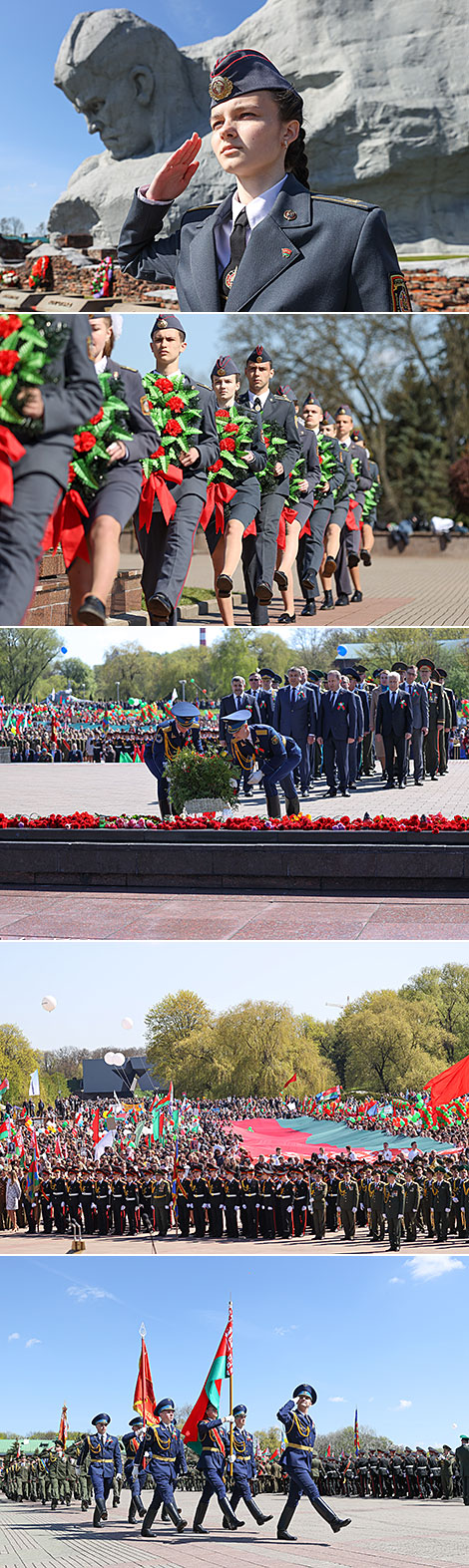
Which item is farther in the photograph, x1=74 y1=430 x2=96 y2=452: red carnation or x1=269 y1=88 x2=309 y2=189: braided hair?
x1=269 y1=88 x2=309 y2=189: braided hair

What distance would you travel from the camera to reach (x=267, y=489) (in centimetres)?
786

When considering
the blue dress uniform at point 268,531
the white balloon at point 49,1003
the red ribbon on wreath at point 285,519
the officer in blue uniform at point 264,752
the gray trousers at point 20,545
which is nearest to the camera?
the gray trousers at point 20,545

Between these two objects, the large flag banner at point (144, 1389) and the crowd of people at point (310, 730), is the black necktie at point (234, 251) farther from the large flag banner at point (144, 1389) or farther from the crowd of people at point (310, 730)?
the large flag banner at point (144, 1389)

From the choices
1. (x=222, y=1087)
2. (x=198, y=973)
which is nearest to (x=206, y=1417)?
(x=198, y=973)

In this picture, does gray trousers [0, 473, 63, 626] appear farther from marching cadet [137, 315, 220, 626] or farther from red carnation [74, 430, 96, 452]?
marching cadet [137, 315, 220, 626]

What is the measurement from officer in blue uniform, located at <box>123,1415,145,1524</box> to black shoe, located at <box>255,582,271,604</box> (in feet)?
15.1

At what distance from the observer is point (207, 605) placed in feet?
25.0

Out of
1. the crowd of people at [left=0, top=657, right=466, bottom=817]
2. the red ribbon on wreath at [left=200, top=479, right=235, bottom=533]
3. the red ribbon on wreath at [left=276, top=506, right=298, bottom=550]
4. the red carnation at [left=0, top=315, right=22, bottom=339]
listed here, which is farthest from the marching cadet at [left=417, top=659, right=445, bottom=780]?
the red carnation at [left=0, top=315, right=22, bottom=339]

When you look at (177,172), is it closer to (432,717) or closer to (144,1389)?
(144,1389)

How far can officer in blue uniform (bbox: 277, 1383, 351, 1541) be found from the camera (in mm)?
5812

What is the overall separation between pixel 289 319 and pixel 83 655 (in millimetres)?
4210

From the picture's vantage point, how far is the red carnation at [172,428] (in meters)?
6.34

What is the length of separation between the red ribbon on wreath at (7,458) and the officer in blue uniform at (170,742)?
6453mm

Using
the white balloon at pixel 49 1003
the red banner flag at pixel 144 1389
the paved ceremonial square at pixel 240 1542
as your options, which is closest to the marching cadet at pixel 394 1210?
the paved ceremonial square at pixel 240 1542
